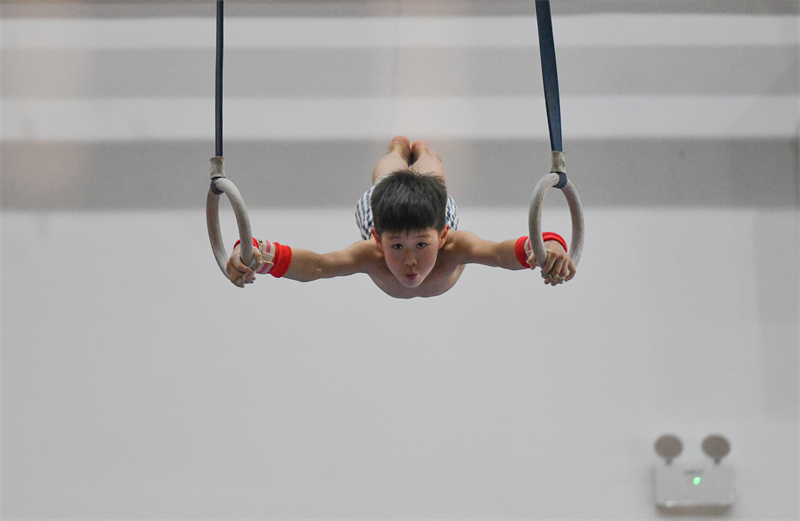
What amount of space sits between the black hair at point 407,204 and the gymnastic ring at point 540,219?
0.99 ft

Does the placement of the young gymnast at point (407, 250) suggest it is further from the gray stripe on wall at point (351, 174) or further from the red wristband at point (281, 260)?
the gray stripe on wall at point (351, 174)

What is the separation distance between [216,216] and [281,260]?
204 mm

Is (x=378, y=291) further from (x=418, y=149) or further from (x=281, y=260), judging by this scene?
(x=281, y=260)

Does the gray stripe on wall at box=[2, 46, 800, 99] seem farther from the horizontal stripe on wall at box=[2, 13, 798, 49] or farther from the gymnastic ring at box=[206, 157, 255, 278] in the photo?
the gymnastic ring at box=[206, 157, 255, 278]

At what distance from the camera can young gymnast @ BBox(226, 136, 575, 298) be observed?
2.11 metres

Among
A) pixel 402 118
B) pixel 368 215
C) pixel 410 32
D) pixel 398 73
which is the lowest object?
pixel 368 215

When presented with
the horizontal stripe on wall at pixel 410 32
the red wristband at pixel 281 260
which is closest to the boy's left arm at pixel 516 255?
the red wristband at pixel 281 260

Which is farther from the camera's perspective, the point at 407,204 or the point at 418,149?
the point at 418,149

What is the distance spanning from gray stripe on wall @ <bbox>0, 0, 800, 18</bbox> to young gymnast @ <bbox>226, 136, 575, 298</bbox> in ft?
6.38

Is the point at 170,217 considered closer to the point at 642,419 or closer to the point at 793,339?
the point at 642,419

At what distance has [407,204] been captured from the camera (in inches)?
83.9

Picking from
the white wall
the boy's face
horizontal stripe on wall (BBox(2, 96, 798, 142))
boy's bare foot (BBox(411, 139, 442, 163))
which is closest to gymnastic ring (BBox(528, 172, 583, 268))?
the boy's face

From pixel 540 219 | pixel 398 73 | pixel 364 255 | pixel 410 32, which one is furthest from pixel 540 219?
pixel 410 32

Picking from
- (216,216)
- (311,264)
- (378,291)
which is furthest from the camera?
(378,291)
